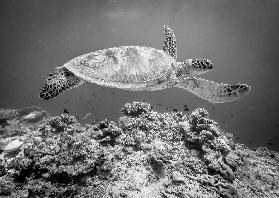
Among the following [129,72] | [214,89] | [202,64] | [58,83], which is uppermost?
Result: [202,64]

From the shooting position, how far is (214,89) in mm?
4887

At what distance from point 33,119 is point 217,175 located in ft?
29.1

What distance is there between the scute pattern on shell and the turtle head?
311mm

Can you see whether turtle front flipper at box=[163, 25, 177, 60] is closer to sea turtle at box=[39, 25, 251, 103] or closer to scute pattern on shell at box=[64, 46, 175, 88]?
sea turtle at box=[39, 25, 251, 103]

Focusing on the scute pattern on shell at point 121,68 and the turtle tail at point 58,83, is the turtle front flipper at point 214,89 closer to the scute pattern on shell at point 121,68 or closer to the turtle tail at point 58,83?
the scute pattern on shell at point 121,68

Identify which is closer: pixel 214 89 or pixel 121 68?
pixel 121 68

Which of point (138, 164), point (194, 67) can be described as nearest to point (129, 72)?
point (194, 67)

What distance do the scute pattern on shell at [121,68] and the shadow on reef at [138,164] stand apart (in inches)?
54.5

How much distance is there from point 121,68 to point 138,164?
1.87 metres

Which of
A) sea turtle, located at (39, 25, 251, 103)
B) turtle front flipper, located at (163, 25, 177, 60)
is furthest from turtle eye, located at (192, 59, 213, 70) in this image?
turtle front flipper, located at (163, 25, 177, 60)

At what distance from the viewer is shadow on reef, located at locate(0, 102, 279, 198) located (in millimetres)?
4000

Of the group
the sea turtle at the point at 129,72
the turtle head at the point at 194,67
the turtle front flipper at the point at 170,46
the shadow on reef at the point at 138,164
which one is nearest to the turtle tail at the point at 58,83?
the sea turtle at the point at 129,72

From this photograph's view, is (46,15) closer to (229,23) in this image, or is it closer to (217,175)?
(217,175)

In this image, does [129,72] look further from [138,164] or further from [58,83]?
[138,164]
